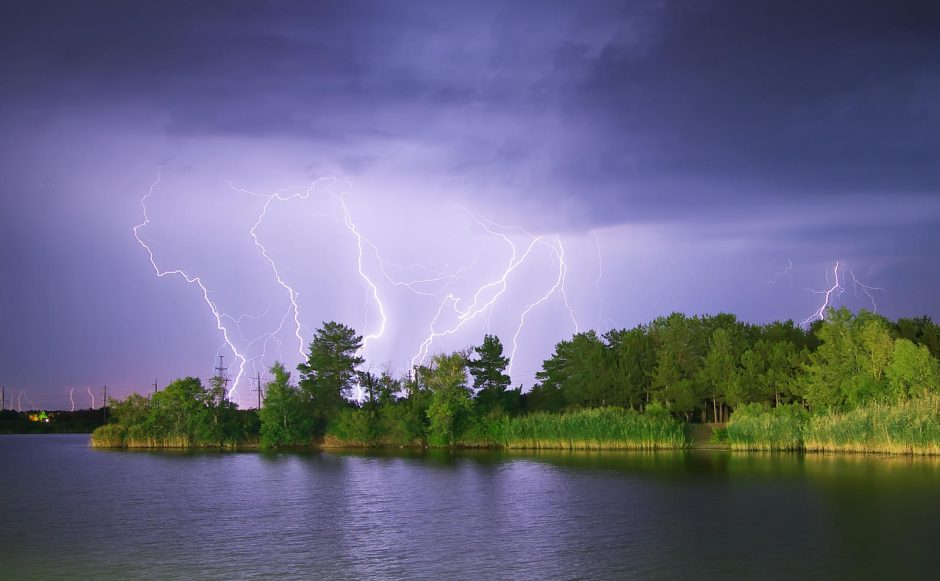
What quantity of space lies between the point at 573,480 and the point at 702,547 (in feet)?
57.8

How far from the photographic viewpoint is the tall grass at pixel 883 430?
45.9 meters

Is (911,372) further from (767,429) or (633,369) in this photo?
(633,369)

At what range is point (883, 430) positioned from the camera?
47969mm

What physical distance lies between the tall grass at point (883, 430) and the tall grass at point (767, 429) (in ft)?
4.25

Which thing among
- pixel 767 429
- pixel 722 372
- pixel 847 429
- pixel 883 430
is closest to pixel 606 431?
pixel 767 429

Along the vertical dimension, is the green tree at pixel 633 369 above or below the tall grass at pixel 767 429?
above

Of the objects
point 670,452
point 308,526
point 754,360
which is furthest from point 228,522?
point 754,360

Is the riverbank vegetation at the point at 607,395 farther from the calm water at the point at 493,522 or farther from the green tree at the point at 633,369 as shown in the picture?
the calm water at the point at 493,522

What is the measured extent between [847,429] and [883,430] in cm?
285

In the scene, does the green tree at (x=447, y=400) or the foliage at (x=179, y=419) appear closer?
the green tree at (x=447, y=400)

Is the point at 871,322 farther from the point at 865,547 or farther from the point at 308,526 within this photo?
the point at 308,526

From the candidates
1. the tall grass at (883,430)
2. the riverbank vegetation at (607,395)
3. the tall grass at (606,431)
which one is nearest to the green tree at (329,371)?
the riverbank vegetation at (607,395)

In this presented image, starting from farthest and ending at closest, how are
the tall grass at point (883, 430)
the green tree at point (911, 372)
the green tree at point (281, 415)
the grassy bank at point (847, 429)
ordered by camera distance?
the green tree at point (281, 415), the green tree at point (911, 372), the grassy bank at point (847, 429), the tall grass at point (883, 430)

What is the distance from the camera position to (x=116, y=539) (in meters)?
25.9
